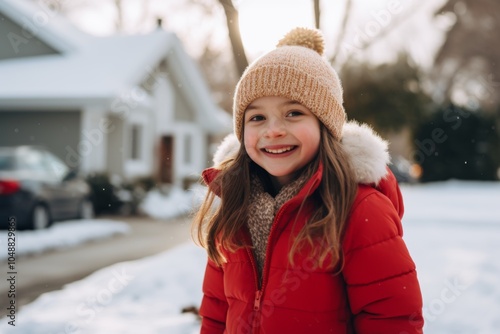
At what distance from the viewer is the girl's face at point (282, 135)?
6.38 ft

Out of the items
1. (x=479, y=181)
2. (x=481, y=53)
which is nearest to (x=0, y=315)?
(x=479, y=181)

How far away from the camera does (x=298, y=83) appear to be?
1.95m

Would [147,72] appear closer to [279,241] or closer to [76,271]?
[76,271]

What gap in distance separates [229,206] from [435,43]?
A: 109ft

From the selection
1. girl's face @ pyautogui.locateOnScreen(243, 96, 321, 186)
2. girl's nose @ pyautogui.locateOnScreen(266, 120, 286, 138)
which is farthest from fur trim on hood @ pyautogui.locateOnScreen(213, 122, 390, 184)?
girl's nose @ pyautogui.locateOnScreen(266, 120, 286, 138)

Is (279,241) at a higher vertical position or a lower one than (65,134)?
lower

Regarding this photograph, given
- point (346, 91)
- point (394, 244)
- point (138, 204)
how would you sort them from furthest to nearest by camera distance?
point (346, 91)
point (138, 204)
point (394, 244)

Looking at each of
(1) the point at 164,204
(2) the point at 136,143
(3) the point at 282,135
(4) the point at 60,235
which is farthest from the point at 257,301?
(2) the point at 136,143

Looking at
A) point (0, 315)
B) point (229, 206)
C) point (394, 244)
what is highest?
point (229, 206)

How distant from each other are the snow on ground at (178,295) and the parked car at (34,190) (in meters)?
3.08

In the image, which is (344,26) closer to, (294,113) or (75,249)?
(294,113)

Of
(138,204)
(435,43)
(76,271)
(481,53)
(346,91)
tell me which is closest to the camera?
(76,271)

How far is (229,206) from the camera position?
208 cm

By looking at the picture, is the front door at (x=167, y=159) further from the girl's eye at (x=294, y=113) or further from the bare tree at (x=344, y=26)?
the girl's eye at (x=294, y=113)
